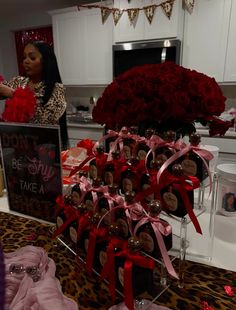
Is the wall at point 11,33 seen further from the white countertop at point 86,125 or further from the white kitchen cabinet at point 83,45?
the white countertop at point 86,125

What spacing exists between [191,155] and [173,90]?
16cm

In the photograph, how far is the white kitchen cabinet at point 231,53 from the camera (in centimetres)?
234

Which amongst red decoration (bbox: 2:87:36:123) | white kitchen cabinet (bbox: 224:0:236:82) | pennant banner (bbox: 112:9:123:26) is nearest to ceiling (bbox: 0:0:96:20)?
pennant banner (bbox: 112:9:123:26)

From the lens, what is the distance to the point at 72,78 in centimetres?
338

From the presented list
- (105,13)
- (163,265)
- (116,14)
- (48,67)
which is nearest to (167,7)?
(116,14)

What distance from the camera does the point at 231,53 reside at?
7.97ft

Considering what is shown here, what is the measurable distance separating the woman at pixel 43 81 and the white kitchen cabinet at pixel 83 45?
1.68m

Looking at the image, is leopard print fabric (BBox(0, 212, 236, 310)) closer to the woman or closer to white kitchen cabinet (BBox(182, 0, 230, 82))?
the woman

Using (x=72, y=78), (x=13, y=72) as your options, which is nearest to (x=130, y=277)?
(x=72, y=78)

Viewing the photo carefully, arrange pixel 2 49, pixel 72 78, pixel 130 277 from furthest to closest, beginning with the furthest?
pixel 2 49, pixel 72 78, pixel 130 277

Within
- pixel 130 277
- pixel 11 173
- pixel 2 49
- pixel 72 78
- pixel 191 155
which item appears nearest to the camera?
pixel 130 277

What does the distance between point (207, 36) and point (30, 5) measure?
2.57 metres

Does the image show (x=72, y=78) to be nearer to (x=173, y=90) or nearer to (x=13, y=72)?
(x=13, y=72)

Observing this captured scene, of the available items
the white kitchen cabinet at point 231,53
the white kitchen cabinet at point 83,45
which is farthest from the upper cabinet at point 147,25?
the white kitchen cabinet at point 231,53
